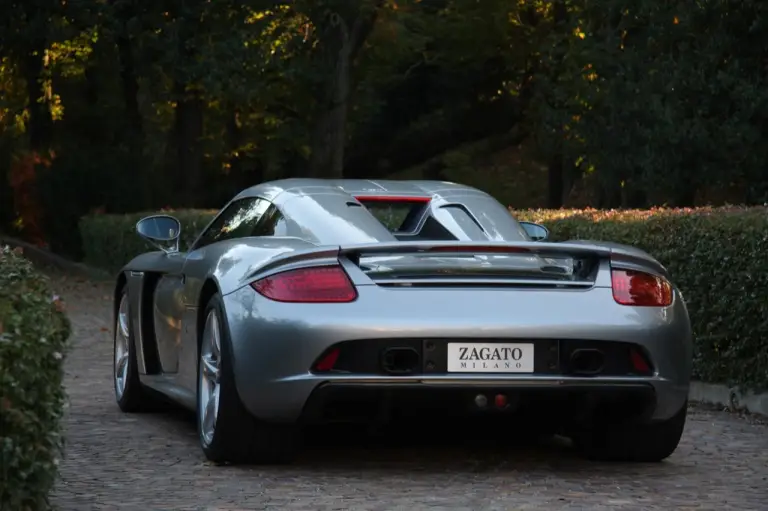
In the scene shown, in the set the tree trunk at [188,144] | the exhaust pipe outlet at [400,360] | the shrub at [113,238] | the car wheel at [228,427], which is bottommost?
the shrub at [113,238]

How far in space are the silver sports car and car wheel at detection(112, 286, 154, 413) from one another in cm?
201

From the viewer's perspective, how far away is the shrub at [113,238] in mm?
28266

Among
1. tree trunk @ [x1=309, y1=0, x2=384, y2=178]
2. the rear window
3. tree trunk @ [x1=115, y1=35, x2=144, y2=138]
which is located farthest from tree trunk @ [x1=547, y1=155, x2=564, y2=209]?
the rear window

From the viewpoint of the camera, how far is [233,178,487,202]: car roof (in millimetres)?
8414

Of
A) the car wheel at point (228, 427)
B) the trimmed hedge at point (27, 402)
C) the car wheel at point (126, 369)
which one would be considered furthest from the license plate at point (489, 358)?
the car wheel at point (126, 369)

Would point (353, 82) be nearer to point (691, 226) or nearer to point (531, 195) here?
point (531, 195)

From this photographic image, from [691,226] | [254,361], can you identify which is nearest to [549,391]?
[254,361]

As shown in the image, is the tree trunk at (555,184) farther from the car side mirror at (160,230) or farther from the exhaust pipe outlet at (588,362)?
the exhaust pipe outlet at (588,362)

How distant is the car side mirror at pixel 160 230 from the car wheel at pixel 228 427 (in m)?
1.58

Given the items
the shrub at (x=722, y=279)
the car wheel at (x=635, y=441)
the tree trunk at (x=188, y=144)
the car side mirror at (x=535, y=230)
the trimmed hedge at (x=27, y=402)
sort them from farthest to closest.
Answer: the tree trunk at (x=188, y=144) < the shrub at (x=722, y=279) < the car side mirror at (x=535, y=230) < the car wheel at (x=635, y=441) < the trimmed hedge at (x=27, y=402)

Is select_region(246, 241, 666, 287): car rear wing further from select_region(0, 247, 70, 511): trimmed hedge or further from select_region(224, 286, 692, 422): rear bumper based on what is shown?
select_region(0, 247, 70, 511): trimmed hedge

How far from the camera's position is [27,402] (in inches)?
198

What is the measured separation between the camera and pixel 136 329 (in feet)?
32.4

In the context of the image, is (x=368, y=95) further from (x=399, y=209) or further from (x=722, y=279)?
(x=399, y=209)
